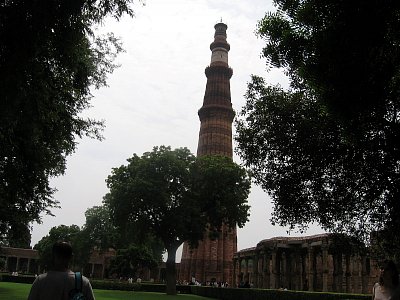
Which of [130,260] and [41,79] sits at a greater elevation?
[41,79]

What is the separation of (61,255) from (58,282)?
0.27m

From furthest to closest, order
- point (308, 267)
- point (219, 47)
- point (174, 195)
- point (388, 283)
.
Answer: point (219, 47) → point (308, 267) → point (174, 195) → point (388, 283)

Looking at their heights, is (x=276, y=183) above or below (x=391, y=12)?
below

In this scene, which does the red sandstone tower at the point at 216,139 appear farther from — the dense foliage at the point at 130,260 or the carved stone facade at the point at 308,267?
the dense foliage at the point at 130,260

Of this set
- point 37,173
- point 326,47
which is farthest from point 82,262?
point 326,47

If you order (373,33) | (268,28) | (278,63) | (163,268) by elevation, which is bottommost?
(163,268)

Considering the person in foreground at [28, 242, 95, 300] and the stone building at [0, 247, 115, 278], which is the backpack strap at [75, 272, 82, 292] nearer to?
the person in foreground at [28, 242, 95, 300]

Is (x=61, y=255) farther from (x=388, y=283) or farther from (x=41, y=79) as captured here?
(x=41, y=79)

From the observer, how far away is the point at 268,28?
449 inches

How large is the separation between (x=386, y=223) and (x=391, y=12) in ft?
24.1

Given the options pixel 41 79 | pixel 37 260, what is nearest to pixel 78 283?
pixel 41 79

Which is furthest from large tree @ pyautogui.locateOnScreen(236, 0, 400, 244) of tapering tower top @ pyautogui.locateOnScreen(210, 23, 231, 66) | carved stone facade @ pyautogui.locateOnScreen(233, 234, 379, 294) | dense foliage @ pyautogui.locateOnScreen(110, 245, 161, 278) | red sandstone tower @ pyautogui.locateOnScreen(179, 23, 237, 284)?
tapering tower top @ pyautogui.locateOnScreen(210, 23, 231, 66)

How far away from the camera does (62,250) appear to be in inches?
175

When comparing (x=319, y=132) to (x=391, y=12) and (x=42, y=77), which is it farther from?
(x=42, y=77)
